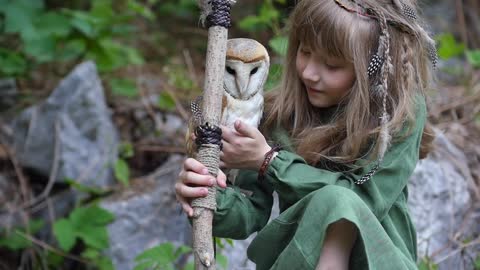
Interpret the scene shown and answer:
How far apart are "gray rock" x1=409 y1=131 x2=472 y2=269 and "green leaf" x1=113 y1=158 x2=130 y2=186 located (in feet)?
3.91

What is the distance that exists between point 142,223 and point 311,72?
1.44 meters

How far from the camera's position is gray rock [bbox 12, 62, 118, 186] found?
326cm

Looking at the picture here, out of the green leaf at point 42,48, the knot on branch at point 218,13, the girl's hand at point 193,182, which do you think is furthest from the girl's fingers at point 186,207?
the green leaf at point 42,48

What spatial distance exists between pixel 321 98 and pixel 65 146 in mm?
1730

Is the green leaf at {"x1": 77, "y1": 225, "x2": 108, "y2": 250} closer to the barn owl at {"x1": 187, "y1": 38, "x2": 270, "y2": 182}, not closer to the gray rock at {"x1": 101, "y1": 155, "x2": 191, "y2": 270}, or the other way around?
the gray rock at {"x1": 101, "y1": 155, "x2": 191, "y2": 270}

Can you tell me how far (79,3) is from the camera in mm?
4281

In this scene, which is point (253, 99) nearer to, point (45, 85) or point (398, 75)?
point (398, 75)

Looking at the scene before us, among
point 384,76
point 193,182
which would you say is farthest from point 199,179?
point 384,76

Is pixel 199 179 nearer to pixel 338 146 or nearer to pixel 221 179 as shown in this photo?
pixel 221 179

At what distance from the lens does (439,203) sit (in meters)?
2.89

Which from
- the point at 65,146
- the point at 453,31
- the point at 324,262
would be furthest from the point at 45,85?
the point at 453,31

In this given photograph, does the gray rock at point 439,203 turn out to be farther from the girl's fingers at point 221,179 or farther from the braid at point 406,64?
the girl's fingers at point 221,179

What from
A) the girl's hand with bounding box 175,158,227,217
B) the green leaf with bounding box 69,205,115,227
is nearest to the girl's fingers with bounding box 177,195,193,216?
the girl's hand with bounding box 175,158,227,217

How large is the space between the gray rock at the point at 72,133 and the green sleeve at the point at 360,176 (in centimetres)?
159
